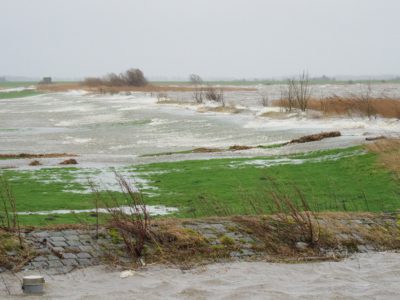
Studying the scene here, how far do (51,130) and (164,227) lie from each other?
135 ft

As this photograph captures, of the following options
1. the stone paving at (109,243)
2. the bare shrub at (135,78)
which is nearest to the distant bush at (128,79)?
the bare shrub at (135,78)

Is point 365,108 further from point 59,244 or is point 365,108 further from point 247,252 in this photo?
point 59,244

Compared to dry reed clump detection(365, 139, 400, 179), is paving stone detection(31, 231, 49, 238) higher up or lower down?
higher up

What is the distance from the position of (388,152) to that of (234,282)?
47.6 ft

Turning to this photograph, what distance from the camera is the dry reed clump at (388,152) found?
1981cm

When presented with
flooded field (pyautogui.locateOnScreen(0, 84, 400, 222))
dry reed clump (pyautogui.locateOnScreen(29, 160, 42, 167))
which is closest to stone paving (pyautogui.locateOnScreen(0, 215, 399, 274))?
flooded field (pyautogui.locateOnScreen(0, 84, 400, 222))

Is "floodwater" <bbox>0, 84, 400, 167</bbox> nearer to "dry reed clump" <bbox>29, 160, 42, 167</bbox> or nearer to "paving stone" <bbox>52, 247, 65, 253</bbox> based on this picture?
"dry reed clump" <bbox>29, 160, 42, 167</bbox>

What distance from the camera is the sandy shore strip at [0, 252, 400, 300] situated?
861 cm

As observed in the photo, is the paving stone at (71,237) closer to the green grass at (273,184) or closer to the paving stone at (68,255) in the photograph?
the paving stone at (68,255)

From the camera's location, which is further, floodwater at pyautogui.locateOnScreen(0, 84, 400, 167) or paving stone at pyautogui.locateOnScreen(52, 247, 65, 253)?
floodwater at pyautogui.locateOnScreen(0, 84, 400, 167)

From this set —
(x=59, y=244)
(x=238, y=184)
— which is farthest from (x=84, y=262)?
(x=238, y=184)

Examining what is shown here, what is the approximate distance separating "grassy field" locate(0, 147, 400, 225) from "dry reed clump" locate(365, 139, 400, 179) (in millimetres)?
244

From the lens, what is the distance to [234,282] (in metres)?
9.18

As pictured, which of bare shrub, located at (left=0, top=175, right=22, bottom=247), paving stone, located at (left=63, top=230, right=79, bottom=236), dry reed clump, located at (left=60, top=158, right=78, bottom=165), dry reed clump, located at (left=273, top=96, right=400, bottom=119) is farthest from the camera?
dry reed clump, located at (left=273, top=96, right=400, bottom=119)
